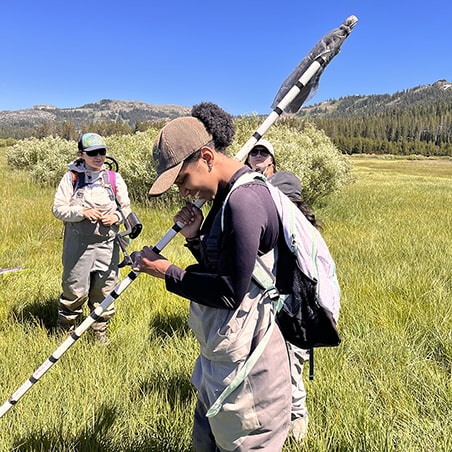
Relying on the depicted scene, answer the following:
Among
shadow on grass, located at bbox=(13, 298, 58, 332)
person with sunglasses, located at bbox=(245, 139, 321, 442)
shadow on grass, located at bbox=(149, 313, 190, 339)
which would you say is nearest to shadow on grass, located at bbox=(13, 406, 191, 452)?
person with sunglasses, located at bbox=(245, 139, 321, 442)

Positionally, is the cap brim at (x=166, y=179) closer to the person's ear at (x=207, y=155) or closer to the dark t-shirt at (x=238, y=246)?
the person's ear at (x=207, y=155)

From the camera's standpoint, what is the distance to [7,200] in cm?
1143

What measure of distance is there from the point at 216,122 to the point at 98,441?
2.13 m

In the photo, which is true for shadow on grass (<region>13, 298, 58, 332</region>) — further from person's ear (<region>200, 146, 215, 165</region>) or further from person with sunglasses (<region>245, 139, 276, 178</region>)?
person's ear (<region>200, 146, 215, 165</region>)

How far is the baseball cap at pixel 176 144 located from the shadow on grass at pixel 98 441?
1.77 metres

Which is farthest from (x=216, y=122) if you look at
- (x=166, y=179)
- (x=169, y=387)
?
(x=169, y=387)

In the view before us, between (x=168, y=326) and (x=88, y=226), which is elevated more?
(x=88, y=226)

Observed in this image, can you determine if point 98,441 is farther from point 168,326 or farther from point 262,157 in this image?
point 262,157

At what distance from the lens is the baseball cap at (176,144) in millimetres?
1552

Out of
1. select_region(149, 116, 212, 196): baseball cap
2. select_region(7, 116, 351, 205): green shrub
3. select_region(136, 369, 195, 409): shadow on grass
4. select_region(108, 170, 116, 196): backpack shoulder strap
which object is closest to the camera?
select_region(149, 116, 212, 196): baseball cap

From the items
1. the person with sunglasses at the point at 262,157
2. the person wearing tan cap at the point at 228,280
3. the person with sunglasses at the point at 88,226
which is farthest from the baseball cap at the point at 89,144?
the person wearing tan cap at the point at 228,280

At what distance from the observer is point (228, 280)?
1.47 m

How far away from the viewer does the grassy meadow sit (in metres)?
2.44

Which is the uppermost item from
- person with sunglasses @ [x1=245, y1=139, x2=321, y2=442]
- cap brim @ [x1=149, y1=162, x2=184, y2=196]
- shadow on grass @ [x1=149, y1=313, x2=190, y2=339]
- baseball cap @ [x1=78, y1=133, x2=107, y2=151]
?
baseball cap @ [x1=78, y1=133, x2=107, y2=151]
